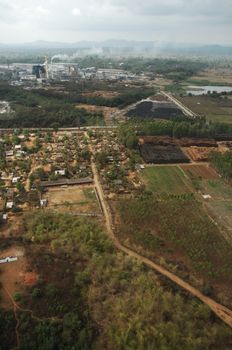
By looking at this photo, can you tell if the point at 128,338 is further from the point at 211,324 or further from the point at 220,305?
the point at 220,305

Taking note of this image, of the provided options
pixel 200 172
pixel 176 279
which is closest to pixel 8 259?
pixel 176 279

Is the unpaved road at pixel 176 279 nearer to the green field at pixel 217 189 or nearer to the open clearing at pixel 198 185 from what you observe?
the open clearing at pixel 198 185

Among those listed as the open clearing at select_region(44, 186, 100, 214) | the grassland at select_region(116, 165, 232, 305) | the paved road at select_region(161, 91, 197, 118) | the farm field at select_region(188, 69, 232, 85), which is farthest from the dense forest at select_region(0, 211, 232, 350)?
the farm field at select_region(188, 69, 232, 85)

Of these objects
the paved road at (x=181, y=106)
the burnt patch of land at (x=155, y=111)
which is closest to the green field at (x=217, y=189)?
the burnt patch of land at (x=155, y=111)

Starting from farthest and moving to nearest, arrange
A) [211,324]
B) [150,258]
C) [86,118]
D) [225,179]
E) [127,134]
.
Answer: [86,118], [127,134], [225,179], [150,258], [211,324]

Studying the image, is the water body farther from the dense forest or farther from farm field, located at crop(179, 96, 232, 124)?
the dense forest

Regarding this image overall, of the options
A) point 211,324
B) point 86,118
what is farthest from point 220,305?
point 86,118

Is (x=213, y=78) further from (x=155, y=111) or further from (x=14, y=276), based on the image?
(x=14, y=276)
